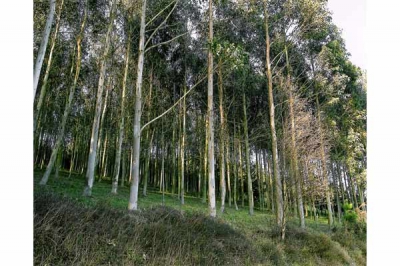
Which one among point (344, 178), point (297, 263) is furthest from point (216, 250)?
point (344, 178)

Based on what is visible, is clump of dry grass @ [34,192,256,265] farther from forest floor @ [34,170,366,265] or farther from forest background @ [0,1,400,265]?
forest background @ [0,1,400,265]

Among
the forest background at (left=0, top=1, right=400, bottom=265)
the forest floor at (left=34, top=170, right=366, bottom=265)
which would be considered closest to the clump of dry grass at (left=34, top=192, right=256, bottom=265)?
the forest floor at (left=34, top=170, right=366, bottom=265)

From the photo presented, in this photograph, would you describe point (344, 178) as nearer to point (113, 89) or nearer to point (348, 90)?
point (348, 90)

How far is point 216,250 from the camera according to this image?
395 centimetres

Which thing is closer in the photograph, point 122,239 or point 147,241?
point 122,239

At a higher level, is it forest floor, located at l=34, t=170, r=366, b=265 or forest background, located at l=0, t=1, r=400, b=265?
forest background, located at l=0, t=1, r=400, b=265
